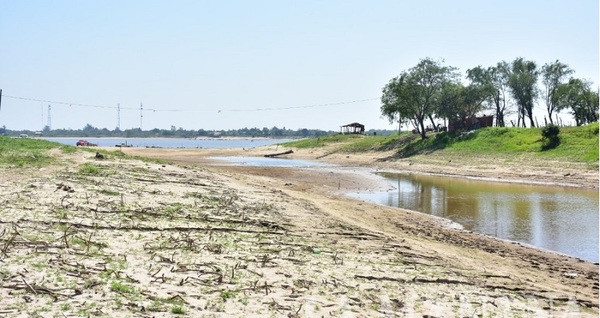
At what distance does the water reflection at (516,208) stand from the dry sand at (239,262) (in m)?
1.89

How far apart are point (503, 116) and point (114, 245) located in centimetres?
7730

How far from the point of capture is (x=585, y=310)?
29.5 feet

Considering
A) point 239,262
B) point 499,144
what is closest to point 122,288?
point 239,262

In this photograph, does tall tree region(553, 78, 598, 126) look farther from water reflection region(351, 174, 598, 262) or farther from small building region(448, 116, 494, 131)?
water reflection region(351, 174, 598, 262)

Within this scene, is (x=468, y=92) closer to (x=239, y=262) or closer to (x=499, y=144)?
(x=499, y=144)

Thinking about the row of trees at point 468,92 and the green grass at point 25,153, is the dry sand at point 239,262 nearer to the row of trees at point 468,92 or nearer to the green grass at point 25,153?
the green grass at point 25,153

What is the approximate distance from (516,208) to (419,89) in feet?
152

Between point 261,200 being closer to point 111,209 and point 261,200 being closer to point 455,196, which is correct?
point 111,209

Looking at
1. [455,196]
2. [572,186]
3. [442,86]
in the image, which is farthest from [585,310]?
[442,86]

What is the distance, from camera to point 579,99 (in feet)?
212

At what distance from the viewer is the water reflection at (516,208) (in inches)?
680

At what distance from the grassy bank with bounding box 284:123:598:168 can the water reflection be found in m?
11.3

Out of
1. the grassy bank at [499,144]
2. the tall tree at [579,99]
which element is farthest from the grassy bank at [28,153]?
the tall tree at [579,99]

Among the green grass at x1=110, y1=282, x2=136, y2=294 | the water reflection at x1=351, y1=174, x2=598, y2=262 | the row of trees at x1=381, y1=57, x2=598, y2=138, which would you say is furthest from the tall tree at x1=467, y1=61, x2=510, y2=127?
the green grass at x1=110, y1=282, x2=136, y2=294
